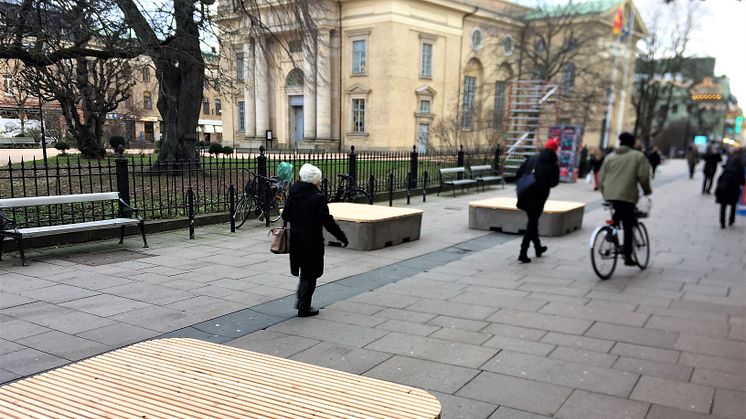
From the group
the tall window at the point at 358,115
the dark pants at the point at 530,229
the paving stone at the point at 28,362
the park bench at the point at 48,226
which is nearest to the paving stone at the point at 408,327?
the paving stone at the point at 28,362

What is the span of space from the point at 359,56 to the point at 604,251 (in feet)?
120

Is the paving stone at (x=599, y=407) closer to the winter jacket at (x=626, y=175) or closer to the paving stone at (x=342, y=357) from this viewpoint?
the paving stone at (x=342, y=357)

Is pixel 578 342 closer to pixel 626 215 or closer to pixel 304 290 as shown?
pixel 304 290

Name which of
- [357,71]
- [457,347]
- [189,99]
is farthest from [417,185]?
[357,71]

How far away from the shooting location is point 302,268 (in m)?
5.45

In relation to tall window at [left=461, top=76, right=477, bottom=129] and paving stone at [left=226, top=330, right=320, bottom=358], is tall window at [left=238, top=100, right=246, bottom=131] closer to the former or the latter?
tall window at [left=461, top=76, right=477, bottom=129]

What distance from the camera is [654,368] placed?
438 centimetres

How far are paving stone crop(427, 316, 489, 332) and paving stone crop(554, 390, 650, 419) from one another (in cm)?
148

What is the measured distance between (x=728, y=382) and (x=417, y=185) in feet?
45.1

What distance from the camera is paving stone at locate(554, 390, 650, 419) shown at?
3.56 metres

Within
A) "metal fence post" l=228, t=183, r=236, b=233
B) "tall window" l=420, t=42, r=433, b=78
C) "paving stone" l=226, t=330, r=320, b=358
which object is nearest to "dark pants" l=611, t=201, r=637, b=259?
"paving stone" l=226, t=330, r=320, b=358

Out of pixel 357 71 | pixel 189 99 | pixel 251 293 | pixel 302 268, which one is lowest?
pixel 251 293

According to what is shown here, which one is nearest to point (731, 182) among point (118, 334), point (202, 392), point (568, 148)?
point (568, 148)

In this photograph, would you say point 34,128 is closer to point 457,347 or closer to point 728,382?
point 457,347
